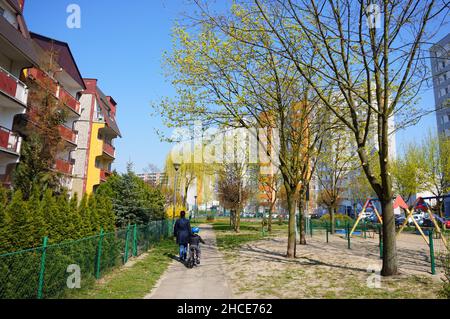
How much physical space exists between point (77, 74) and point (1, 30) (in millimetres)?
9769

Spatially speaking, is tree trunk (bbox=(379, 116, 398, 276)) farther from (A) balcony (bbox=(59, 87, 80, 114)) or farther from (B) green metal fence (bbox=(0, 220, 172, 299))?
(A) balcony (bbox=(59, 87, 80, 114))

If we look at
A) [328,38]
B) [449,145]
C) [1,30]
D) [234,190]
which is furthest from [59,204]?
[449,145]

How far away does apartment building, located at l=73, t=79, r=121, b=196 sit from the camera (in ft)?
88.3

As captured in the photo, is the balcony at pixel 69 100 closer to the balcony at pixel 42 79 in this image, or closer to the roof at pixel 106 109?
the balcony at pixel 42 79

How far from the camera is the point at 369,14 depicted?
306 inches

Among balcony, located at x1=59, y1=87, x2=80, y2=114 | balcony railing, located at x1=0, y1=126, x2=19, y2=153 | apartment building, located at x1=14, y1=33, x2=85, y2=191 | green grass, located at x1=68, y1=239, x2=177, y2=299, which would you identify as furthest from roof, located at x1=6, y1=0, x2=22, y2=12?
green grass, located at x1=68, y1=239, x2=177, y2=299

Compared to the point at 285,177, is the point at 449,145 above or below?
above

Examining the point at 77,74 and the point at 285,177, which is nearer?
the point at 285,177

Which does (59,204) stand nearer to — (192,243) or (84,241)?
(84,241)

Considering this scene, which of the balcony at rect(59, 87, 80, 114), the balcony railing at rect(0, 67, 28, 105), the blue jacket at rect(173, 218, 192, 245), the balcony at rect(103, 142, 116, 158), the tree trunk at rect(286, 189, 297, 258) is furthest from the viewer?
the balcony at rect(103, 142, 116, 158)

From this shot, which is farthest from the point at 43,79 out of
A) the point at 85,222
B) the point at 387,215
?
the point at 387,215

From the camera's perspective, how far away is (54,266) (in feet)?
19.7

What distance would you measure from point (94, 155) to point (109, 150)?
3115 mm

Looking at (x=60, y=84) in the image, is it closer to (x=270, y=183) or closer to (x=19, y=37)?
(x=19, y=37)
